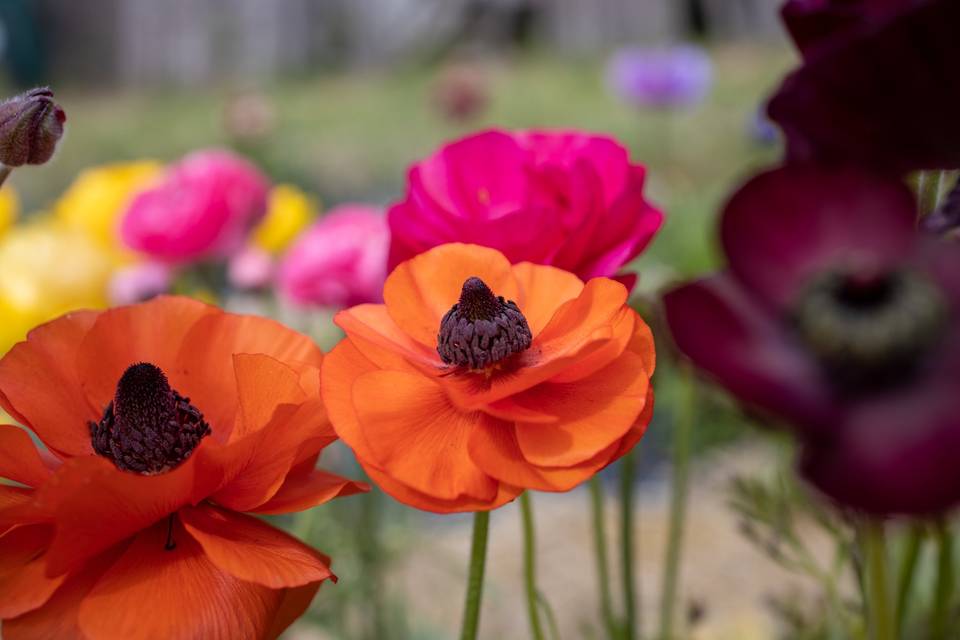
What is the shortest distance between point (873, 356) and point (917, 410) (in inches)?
0.5

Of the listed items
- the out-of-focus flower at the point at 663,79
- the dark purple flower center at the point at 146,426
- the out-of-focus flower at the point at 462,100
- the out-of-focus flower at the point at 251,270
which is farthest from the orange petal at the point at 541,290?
the out-of-focus flower at the point at 663,79

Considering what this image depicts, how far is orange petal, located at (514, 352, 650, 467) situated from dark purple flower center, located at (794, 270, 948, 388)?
6 cm

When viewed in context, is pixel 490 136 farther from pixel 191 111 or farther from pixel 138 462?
pixel 191 111

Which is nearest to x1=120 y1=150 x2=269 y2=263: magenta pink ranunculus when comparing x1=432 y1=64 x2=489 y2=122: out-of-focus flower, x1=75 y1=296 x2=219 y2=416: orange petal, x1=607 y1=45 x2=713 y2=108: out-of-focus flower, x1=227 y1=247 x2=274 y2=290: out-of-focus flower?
x1=227 y1=247 x2=274 y2=290: out-of-focus flower

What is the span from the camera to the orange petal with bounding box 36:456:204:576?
229 millimetres

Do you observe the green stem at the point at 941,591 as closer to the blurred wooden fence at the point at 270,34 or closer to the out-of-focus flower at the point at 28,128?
the out-of-focus flower at the point at 28,128

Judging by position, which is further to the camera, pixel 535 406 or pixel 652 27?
pixel 652 27

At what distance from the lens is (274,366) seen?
258 mm

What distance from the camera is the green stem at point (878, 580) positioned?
21 centimetres

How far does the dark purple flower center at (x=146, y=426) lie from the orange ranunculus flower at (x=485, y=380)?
5 cm

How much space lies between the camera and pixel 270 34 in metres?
4.51

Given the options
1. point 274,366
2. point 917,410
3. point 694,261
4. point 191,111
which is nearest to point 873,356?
point 917,410

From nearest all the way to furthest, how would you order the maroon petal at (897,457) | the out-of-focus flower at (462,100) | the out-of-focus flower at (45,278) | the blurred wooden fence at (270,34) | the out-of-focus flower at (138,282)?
1. the maroon petal at (897,457)
2. the out-of-focus flower at (45,278)
3. the out-of-focus flower at (138,282)
4. the out-of-focus flower at (462,100)
5. the blurred wooden fence at (270,34)

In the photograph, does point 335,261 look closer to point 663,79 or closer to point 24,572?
point 24,572
